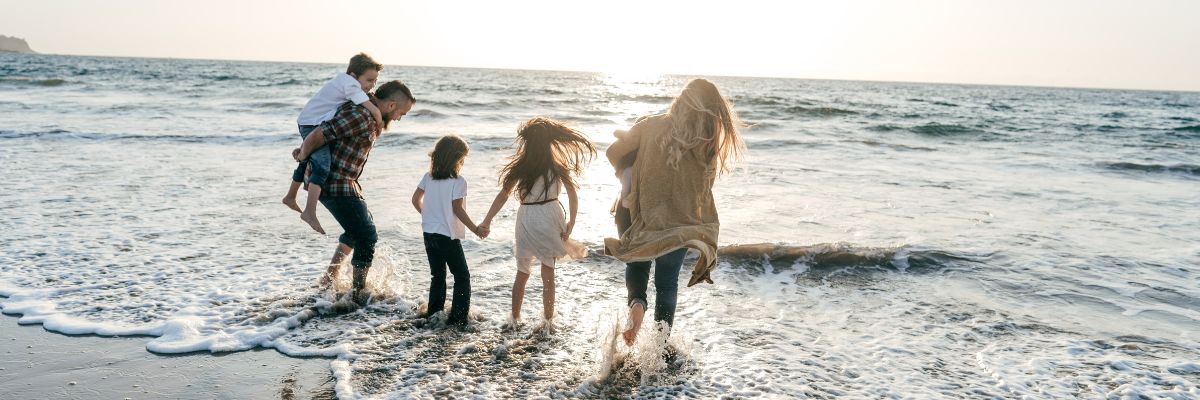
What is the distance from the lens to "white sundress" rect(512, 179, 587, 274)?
4.46 meters

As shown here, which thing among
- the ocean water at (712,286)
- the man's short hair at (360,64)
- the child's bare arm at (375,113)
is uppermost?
the man's short hair at (360,64)

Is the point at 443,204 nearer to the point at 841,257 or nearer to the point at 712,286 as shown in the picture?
the point at 712,286

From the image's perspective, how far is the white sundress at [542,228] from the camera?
4457 mm

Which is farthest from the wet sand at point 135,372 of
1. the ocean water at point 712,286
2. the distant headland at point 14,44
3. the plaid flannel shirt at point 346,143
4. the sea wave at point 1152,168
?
the distant headland at point 14,44

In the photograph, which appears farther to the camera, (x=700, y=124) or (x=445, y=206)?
(x=445, y=206)

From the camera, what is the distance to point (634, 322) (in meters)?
4.14

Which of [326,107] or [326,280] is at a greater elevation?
[326,107]

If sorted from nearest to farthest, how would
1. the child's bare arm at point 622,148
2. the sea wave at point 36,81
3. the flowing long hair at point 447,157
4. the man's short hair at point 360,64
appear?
1. the child's bare arm at point 622,148
2. the flowing long hair at point 447,157
3. the man's short hair at point 360,64
4. the sea wave at point 36,81

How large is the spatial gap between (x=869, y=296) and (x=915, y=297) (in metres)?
0.36

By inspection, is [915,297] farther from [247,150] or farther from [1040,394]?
[247,150]

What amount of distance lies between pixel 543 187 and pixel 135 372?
7.89 ft

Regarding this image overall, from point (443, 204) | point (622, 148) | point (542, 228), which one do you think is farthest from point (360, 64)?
point (622, 148)

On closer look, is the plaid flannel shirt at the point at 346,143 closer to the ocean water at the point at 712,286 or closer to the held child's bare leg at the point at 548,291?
the ocean water at the point at 712,286

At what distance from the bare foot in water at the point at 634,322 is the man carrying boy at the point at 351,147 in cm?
180
